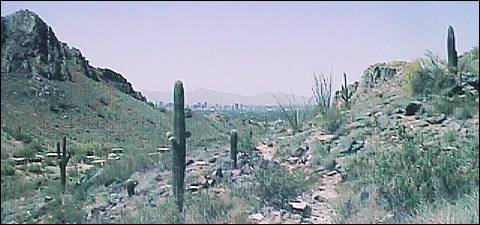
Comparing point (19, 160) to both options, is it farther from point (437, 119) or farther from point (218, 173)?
point (437, 119)

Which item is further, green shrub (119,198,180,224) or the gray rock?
the gray rock

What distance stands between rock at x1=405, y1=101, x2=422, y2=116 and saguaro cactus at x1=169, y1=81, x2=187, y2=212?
36.9ft

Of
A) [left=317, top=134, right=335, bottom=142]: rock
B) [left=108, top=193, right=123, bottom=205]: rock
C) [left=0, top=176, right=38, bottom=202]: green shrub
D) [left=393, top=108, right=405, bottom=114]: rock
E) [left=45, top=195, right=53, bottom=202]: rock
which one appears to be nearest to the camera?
[left=0, top=176, right=38, bottom=202]: green shrub

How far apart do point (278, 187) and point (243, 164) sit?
646 cm

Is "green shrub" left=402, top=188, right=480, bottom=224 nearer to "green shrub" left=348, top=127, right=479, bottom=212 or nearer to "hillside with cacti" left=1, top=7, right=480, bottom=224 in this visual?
"hillside with cacti" left=1, top=7, right=480, bottom=224

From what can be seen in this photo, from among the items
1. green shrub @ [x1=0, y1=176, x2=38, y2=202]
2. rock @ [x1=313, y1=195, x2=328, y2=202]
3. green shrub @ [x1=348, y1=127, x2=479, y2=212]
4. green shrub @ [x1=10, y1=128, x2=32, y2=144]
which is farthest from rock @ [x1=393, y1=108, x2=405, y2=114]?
green shrub @ [x1=10, y1=128, x2=32, y2=144]

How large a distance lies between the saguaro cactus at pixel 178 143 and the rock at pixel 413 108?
1124 cm

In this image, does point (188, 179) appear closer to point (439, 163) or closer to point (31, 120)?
point (31, 120)

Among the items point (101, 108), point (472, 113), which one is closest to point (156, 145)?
point (101, 108)

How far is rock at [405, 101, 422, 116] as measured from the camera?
23.2m

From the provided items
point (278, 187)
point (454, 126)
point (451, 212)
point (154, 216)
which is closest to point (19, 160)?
point (154, 216)

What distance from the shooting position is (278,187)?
14312 millimetres

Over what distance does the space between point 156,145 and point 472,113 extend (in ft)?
30.5

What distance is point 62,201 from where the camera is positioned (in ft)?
39.6
